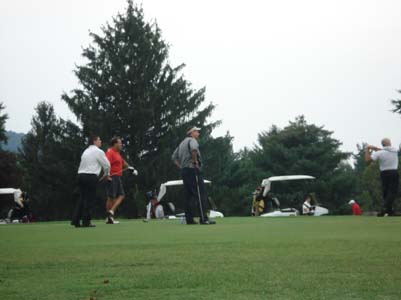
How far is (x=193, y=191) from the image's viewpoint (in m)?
17.8

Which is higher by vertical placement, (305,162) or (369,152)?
(305,162)

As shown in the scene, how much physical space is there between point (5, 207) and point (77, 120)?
1374cm

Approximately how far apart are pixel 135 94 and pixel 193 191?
3646cm

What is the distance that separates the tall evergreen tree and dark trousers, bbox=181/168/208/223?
113ft

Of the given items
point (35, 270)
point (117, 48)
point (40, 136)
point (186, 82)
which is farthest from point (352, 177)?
point (35, 270)

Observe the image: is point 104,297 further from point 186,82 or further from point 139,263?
point 186,82

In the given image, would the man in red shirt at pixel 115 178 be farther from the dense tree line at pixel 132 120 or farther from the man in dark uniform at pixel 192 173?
the dense tree line at pixel 132 120

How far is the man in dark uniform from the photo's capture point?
17484 mm

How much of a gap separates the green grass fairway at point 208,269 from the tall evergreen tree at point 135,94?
4217cm

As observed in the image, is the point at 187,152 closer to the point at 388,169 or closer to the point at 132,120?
the point at 388,169

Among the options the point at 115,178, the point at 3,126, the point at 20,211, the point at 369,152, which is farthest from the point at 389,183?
the point at 3,126

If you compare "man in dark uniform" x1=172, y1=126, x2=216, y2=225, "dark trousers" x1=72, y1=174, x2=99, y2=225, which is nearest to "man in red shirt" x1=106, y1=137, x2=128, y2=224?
"dark trousers" x1=72, y1=174, x2=99, y2=225

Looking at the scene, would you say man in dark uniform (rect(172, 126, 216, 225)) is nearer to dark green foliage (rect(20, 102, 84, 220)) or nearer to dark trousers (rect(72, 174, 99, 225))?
dark trousers (rect(72, 174, 99, 225))

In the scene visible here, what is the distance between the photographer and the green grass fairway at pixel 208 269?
5.65 meters
